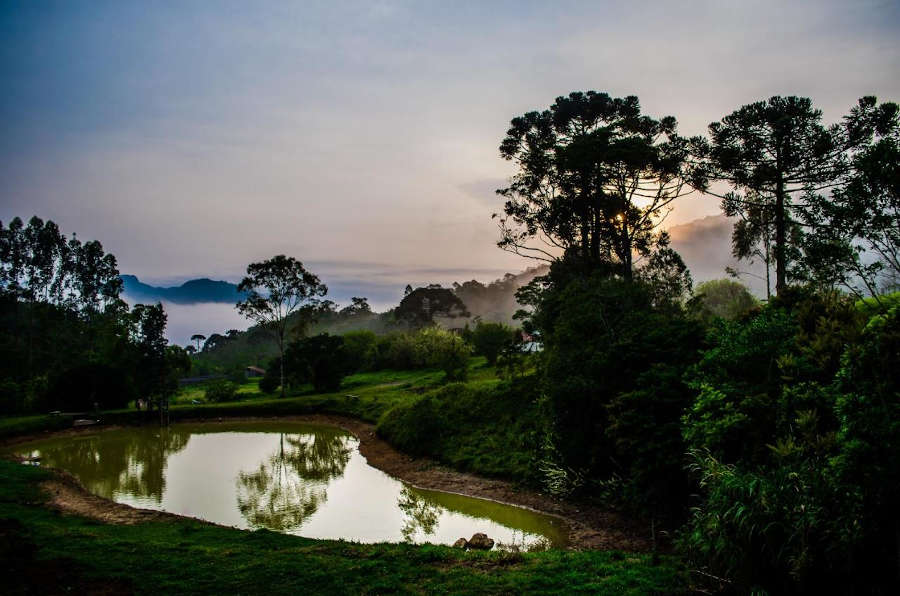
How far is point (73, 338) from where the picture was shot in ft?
181

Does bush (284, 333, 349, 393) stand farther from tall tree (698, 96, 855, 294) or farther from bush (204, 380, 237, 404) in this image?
tall tree (698, 96, 855, 294)

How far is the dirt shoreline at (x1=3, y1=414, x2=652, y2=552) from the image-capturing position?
40.0 ft

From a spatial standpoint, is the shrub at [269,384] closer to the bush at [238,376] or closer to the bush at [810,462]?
the bush at [238,376]

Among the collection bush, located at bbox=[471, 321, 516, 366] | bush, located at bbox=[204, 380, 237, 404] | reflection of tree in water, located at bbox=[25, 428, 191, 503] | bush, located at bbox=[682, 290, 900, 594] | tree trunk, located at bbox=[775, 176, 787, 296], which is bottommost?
reflection of tree in water, located at bbox=[25, 428, 191, 503]

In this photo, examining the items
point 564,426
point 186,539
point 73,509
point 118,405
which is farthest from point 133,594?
point 118,405

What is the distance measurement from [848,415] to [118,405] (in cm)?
4140

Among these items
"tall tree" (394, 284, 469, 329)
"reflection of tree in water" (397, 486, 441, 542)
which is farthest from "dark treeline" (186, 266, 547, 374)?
"reflection of tree in water" (397, 486, 441, 542)

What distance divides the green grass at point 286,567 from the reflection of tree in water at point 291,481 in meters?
3.62

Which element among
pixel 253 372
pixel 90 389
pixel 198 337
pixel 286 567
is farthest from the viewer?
pixel 198 337

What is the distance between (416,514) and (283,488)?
19.2 feet

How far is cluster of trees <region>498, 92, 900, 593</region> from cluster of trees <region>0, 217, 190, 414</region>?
25.8m

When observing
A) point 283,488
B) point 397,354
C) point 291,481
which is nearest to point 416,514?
point 283,488

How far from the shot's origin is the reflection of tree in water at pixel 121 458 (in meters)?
18.2

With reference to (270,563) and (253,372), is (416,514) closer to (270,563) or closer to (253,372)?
(270,563)
